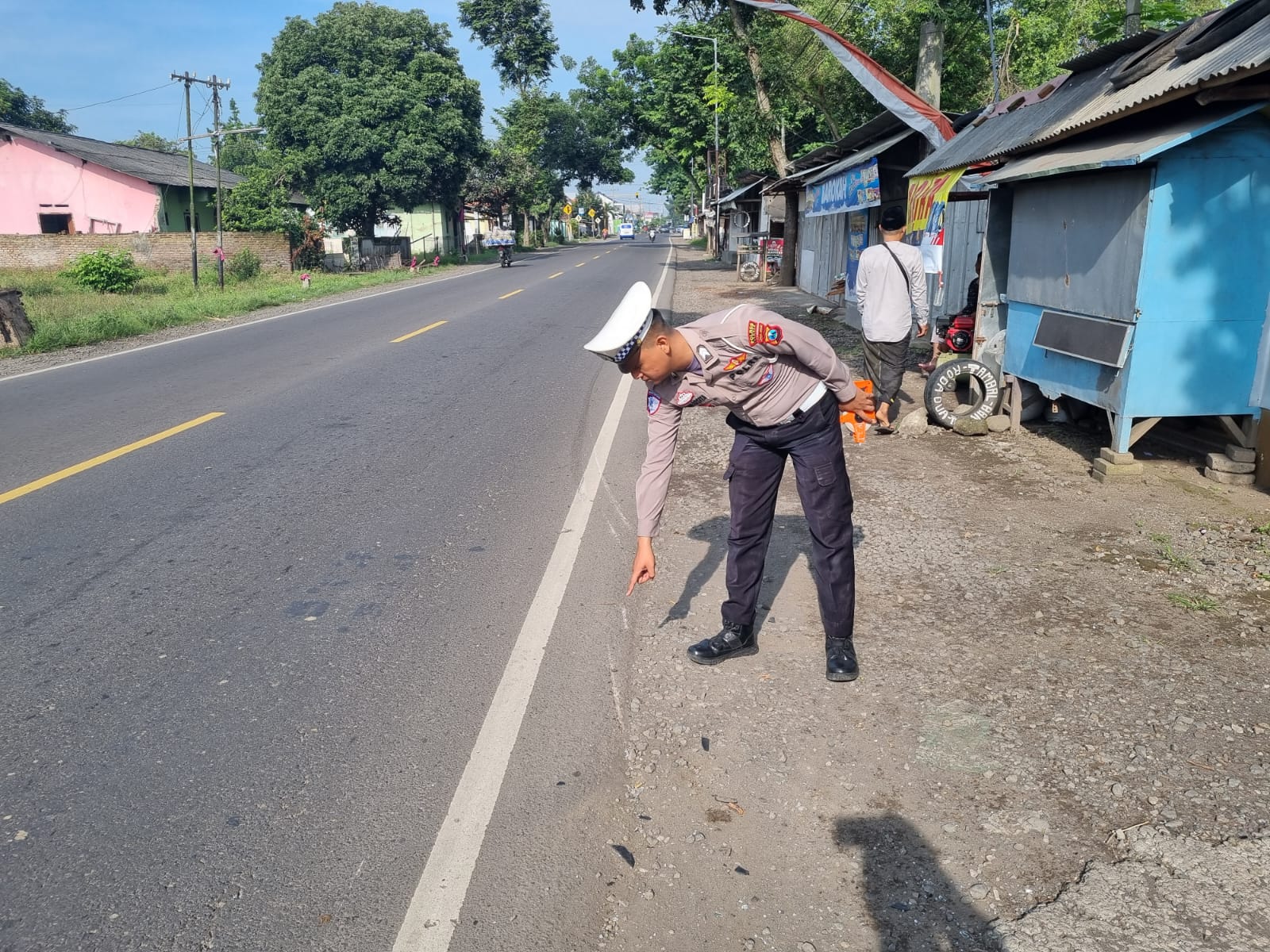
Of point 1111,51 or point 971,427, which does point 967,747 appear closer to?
point 971,427

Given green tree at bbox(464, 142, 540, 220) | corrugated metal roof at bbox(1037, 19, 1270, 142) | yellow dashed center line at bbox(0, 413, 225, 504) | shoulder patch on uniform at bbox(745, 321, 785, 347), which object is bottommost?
yellow dashed center line at bbox(0, 413, 225, 504)

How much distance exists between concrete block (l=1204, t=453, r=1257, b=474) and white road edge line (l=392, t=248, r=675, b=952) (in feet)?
14.7

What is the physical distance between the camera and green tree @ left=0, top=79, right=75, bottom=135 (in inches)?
1934

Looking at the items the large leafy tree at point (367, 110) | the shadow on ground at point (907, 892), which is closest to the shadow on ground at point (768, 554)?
the shadow on ground at point (907, 892)

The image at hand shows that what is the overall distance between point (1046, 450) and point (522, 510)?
169 inches

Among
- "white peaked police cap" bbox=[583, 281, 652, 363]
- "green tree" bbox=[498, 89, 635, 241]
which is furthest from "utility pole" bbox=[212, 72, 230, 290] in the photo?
"green tree" bbox=[498, 89, 635, 241]

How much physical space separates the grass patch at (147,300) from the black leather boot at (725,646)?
13.9 m

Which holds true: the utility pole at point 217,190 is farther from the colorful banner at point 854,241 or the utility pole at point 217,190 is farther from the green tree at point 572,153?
the green tree at point 572,153

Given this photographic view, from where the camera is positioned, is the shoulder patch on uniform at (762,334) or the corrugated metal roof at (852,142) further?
the corrugated metal roof at (852,142)

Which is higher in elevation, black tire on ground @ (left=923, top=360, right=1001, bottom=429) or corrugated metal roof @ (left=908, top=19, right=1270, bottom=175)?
corrugated metal roof @ (left=908, top=19, right=1270, bottom=175)

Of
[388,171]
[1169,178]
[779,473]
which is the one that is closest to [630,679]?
[779,473]

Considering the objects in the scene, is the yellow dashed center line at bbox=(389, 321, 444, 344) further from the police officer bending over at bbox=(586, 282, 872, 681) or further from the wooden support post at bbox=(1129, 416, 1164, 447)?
the police officer bending over at bbox=(586, 282, 872, 681)

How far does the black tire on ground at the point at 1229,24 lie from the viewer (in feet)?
20.8

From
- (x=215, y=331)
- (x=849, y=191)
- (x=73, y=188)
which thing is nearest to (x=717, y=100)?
(x=849, y=191)
